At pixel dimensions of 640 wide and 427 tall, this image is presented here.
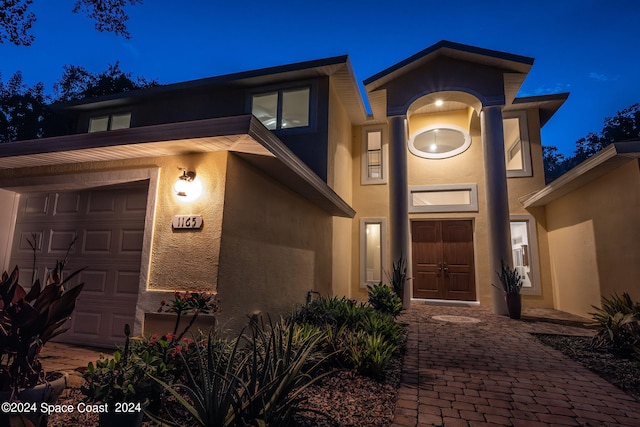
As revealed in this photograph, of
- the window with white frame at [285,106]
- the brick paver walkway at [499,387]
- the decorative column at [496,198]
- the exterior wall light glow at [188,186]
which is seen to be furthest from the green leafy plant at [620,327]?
the window with white frame at [285,106]

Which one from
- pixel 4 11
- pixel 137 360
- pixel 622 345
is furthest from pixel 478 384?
pixel 4 11

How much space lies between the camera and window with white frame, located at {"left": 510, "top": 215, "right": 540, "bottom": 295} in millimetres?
8859

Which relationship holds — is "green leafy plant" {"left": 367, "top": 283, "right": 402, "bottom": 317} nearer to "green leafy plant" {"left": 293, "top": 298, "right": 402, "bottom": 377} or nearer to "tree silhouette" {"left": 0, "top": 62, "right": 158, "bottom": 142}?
"green leafy plant" {"left": 293, "top": 298, "right": 402, "bottom": 377}

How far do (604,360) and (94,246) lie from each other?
7.16 m

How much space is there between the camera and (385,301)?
22.1ft

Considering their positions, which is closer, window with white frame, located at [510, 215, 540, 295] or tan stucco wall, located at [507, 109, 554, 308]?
tan stucco wall, located at [507, 109, 554, 308]

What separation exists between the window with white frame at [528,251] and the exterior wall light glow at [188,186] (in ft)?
27.3

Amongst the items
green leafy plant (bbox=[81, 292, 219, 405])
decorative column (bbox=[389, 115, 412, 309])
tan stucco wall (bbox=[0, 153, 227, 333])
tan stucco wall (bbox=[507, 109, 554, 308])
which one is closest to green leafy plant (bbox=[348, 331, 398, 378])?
green leafy plant (bbox=[81, 292, 219, 405])

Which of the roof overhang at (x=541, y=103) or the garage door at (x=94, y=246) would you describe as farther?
the roof overhang at (x=541, y=103)

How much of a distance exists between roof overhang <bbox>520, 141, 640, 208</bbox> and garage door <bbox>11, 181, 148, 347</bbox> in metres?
7.07

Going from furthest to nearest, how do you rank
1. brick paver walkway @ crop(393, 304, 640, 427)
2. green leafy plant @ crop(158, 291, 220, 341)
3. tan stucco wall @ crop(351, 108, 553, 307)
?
1. tan stucco wall @ crop(351, 108, 553, 307)
2. green leafy plant @ crop(158, 291, 220, 341)
3. brick paver walkway @ crop(393, 304, 640, 427)

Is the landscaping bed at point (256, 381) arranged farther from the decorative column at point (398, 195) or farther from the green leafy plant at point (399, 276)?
the decorative column at point (398, 195)

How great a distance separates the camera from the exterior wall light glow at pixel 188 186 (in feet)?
13.0

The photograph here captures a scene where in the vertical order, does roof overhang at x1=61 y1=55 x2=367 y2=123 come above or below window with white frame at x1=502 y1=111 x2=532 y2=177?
above
